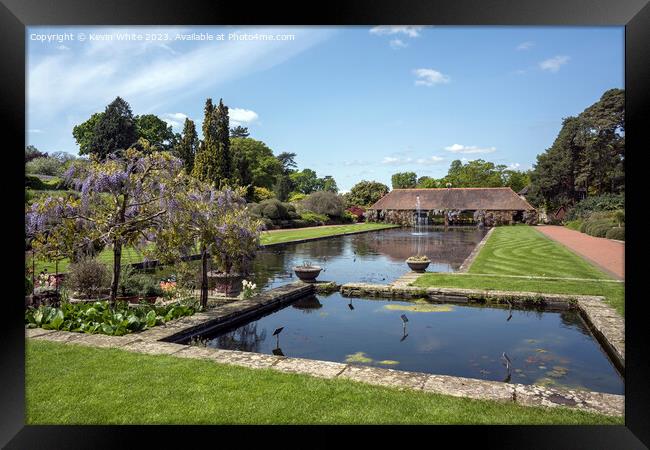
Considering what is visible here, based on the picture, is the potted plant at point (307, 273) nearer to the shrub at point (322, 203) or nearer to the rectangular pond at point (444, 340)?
the rectangular pond at point (444, 340)

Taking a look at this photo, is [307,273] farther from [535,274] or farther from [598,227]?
[598,227]

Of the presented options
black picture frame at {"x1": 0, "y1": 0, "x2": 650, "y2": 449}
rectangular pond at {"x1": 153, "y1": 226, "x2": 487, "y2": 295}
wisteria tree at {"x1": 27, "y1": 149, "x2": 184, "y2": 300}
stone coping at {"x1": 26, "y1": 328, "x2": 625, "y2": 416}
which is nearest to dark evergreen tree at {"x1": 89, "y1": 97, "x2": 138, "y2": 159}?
rectangular pond at {"x1": 153, "y1": 226, "x2": 487, "y2": 295}

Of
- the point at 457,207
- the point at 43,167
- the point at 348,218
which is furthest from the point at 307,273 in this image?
the point at 348,218

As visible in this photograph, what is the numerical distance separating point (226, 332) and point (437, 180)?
169ft

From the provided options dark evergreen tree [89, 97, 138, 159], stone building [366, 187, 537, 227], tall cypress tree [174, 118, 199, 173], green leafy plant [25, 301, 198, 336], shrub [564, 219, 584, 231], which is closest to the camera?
green leafy plant [25, 301, 198, 336]

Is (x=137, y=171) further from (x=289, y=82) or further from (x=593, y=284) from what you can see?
(x=593, y=284)

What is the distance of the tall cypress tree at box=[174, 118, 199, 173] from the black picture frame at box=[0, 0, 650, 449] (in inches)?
968

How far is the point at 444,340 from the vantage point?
6652 millimetres

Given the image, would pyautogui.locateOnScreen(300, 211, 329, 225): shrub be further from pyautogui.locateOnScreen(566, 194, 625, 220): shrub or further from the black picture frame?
the black picture frame

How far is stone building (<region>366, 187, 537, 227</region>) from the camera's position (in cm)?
3581

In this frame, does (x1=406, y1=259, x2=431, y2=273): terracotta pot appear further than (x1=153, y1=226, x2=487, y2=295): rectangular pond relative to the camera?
No

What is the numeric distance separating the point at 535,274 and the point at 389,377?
8933mm

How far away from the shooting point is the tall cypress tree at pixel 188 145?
2758 centimetres

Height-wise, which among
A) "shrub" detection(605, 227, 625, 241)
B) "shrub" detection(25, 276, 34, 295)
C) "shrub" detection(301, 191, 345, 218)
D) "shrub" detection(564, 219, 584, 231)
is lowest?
"shrub" detection(25, 276, 34, 295)
